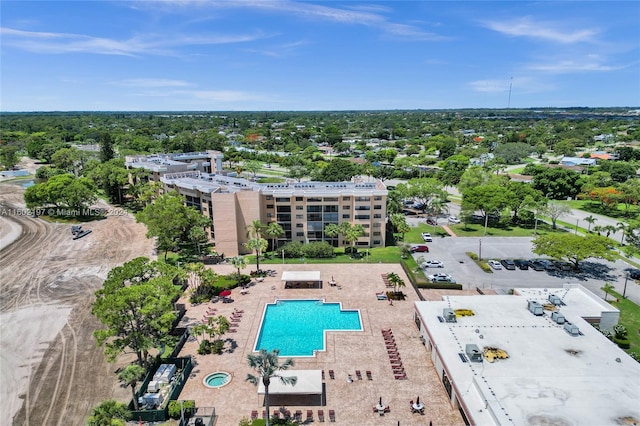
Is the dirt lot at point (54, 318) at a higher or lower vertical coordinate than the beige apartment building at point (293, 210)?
lower

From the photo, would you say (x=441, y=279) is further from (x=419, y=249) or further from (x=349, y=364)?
(x=349, y=364)

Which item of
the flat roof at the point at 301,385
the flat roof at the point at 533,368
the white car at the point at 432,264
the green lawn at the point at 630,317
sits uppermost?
the flat roof at the point at 533,368

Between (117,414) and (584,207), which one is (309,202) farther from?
(584,207)

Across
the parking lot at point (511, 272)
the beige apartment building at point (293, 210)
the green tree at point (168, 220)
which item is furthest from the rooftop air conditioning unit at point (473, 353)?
the green tree at point (168, 220)

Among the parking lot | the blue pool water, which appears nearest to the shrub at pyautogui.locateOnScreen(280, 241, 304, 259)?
the blue pool water

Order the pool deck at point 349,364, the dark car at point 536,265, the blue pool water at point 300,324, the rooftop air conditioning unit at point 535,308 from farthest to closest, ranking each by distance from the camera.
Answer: the dark car at point 536,265 → the rooftop air conditioning unit at point 535,308 → the blue pool water at point 300,324 → the pool deck at point 349,364

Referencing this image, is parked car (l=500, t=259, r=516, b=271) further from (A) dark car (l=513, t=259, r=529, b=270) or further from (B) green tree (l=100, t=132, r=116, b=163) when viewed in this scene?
(B) green tree (l=100, t=132, r=116, b=163)

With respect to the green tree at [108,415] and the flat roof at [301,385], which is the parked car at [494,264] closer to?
the flat roof at [301,385]
